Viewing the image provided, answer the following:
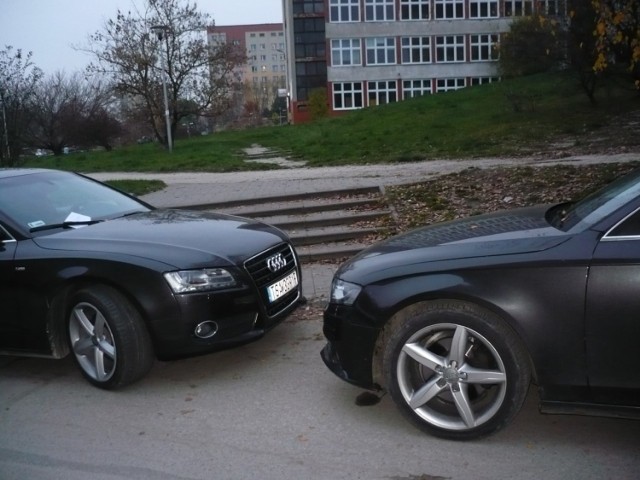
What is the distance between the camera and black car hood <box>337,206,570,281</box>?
374 centimetres

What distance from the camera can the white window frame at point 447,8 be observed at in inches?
2293

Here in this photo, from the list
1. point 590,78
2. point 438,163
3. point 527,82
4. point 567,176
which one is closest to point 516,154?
point 438,163

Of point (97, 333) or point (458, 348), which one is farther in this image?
point (97, 333)

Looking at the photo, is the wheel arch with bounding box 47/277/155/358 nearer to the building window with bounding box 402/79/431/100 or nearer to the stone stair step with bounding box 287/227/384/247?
the stone stair step with bounding box 287/227/384/247

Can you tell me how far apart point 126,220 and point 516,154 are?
11694 mm

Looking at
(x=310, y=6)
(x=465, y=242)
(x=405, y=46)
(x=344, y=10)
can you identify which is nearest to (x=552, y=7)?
(x=465, y=242)

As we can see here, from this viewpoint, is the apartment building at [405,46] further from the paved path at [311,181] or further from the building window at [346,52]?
the paved path at [311,181]

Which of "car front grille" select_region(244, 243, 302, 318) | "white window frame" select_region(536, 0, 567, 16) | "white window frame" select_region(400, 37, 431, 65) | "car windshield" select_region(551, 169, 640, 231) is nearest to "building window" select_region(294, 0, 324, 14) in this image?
"white window frame" select_region(400, 37, 431, 65)

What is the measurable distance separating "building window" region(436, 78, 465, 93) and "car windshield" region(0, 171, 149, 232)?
5600 cm

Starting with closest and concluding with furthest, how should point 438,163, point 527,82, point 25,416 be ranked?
point 25,416 < point 438,163 < point 527,82

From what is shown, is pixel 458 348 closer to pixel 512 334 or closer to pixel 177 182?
pixel 512 334

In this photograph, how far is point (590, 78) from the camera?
24328 mm

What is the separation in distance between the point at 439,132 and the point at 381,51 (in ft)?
124

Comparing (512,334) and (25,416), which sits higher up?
(512,334)
